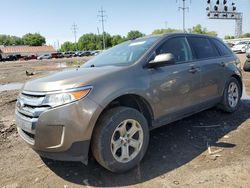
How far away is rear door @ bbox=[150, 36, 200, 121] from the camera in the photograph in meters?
3.89

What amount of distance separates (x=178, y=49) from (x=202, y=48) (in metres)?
0.79

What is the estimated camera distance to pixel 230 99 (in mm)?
5719

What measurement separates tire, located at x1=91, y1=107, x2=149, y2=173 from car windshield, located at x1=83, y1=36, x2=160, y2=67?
2.67 ft

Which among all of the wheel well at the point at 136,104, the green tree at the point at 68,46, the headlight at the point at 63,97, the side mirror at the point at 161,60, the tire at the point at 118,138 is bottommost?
the tire at the point at 118,138

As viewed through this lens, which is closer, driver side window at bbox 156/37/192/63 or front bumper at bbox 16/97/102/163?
front bumper at bbox 16/97/102/163

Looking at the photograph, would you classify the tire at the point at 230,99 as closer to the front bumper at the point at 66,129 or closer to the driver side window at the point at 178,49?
the driver side window at the point at 178,49

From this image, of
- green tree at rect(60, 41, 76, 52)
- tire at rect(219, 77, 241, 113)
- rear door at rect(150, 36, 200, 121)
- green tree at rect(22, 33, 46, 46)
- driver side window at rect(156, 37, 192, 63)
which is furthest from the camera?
green tree at rect(60, 41, 76, 52)

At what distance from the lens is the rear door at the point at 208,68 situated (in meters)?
4.82

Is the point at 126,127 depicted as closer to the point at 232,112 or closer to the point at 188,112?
the point at 188,112

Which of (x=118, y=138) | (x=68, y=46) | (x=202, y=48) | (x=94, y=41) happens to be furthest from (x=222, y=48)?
(x=68, y=46)

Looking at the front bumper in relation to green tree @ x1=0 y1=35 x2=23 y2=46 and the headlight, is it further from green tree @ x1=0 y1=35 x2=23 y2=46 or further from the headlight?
green tree @ x1=0 y1=35 x2=23 y2=46

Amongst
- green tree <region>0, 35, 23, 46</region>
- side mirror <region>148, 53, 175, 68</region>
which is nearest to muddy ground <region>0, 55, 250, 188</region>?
side mirror <region>148, 53, 175, 68</region>

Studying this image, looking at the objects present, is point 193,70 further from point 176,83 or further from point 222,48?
point 222,48

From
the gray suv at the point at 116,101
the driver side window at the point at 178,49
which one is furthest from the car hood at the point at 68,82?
the driver side window at the point at 178,49
